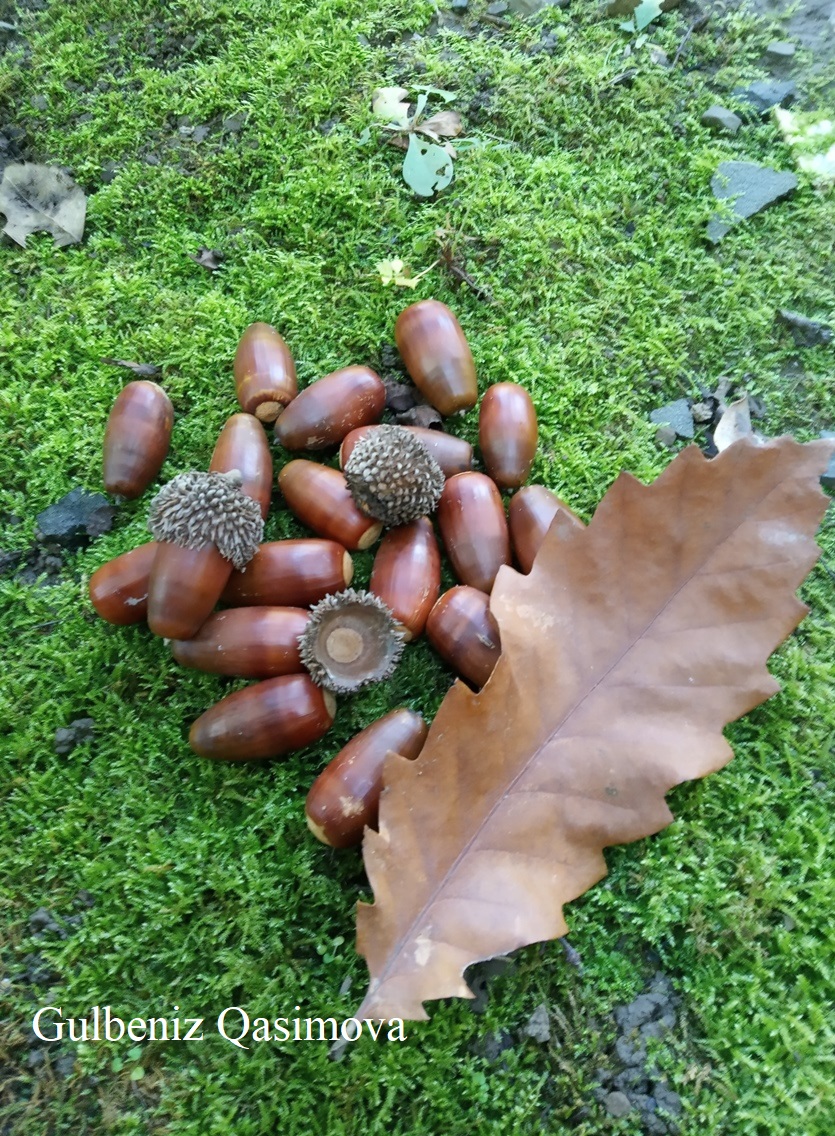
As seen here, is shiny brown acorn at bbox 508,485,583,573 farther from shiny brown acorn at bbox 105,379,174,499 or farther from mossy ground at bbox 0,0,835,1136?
shiny brown acorn at bbox 105,379,174,499

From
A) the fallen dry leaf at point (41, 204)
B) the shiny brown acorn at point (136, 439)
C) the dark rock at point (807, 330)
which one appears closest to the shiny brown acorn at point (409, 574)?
the shiny brown acorn at point (136, 439)

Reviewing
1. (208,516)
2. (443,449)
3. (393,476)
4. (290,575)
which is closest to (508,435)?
(443,449)

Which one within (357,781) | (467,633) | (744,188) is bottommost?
(357,781)

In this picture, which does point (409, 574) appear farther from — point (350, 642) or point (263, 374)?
point (263, 374)

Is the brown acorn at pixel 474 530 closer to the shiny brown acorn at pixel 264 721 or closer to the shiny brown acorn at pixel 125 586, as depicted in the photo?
the shiny brown acorn at pixel 264 721

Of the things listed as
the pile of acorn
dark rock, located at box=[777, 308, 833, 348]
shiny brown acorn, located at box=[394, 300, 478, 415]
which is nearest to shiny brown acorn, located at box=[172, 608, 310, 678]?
the pile of acorn

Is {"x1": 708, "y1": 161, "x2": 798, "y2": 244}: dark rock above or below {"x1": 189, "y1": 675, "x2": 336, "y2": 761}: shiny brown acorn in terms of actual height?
above

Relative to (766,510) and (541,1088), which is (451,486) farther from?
(541,1088)
